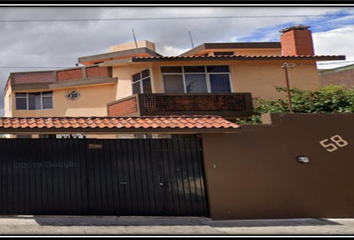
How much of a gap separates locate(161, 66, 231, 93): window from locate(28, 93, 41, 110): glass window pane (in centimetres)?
971

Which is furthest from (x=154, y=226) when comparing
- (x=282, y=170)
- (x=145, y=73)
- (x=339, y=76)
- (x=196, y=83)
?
(x=339, y=76)

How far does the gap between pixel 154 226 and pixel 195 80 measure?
1051 cm

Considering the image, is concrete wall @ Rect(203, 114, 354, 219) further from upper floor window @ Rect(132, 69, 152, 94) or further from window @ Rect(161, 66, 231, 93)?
upper floor window @ Rect(132, 69, 152, 94)

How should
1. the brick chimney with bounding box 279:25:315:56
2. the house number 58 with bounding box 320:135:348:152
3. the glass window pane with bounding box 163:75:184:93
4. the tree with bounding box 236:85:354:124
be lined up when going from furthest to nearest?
the brick chimney with bounding box 279:25:315:56, the glass window pane with bounding box 163:75:184:93, the tree with bounding box 236:85:354:124, the house number 58 with bounding box 320:135:348:152

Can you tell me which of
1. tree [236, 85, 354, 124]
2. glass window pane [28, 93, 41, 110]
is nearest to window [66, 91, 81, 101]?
glass window pane [28, 93, 41, 110]

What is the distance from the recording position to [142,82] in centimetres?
1892

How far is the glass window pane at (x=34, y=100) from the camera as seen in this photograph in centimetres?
2406

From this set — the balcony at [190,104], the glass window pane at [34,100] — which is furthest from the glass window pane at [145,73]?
the glass window pane at [34,100]

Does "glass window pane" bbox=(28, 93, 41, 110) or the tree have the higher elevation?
"glass window pane" bbox=(28, 93, 41, 110)

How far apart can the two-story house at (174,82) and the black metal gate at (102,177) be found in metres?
7.04

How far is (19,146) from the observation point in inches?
379

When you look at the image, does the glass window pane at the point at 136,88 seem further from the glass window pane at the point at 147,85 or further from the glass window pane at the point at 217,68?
the glass window pane at the point at 217,68

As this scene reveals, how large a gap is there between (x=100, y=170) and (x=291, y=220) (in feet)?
17.0

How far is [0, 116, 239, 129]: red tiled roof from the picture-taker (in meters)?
9.46
